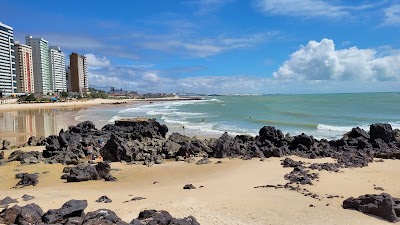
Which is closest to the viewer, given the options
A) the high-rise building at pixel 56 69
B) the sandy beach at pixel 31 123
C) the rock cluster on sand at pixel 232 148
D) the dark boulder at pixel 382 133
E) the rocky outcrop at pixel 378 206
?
the rocky outcrop at pixel 378 206

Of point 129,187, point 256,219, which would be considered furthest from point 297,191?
point 129,187

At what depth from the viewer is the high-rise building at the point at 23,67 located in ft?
456

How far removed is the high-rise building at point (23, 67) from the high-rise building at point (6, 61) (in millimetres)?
8110

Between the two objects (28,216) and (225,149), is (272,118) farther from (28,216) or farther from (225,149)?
(28,216)

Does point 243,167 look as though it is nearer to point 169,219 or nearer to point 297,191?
point 297,191

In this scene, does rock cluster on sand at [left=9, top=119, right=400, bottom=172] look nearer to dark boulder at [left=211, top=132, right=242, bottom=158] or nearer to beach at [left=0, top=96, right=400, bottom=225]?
dark boulder at [left=211, top=132, right=242, bottom=158]

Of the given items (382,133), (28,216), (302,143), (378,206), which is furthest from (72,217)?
(382,133)

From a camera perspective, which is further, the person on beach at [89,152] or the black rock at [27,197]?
the person on beach at [89,152]

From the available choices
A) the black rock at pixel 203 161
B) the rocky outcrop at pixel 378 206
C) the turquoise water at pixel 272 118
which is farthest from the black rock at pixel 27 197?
the turquoise water at pixel 272 118

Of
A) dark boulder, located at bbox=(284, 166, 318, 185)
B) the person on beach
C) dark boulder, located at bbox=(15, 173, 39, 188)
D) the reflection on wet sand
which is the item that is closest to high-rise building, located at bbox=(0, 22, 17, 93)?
the reflection on wet sand

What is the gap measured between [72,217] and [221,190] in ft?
19.2

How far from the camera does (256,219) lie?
933cm

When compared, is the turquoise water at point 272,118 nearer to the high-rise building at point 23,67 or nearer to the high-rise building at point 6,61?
the high-rise building at point 6,61

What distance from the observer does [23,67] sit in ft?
460
